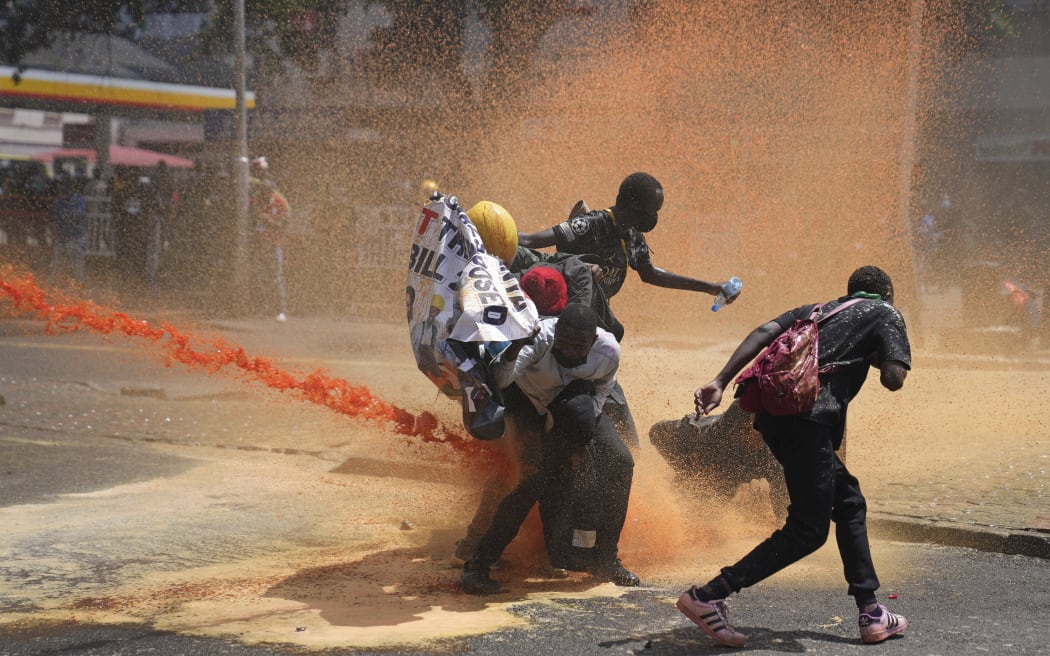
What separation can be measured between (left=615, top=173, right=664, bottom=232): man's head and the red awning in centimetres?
2328

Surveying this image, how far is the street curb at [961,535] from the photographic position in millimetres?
5891

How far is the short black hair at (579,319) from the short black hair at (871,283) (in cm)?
103

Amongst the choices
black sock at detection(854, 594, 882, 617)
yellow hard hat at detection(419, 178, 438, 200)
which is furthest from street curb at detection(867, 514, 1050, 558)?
yellow hard hat at detection(419, 178, 438, 200)

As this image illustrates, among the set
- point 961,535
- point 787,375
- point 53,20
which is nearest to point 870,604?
point 787,375

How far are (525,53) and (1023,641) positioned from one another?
14870mm

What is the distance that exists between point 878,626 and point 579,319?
163 centimetres

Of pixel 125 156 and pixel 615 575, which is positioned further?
pixel 125 156

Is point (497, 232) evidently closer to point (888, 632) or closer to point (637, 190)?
point (637, 190)

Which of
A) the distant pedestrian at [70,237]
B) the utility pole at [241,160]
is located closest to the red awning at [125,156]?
the distant pedestrian at [70,237]

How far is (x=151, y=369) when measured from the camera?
11883 mm

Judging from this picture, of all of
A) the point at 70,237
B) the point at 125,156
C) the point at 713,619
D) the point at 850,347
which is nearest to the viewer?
the point at 713,619

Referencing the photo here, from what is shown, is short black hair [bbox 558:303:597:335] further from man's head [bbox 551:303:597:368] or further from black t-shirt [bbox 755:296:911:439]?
black t-shirt [bbox 755:296:911:439]

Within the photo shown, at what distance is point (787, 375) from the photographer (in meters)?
4.43

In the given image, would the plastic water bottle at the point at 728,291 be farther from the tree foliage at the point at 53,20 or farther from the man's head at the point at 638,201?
the tree foliage at the point at 53,20
